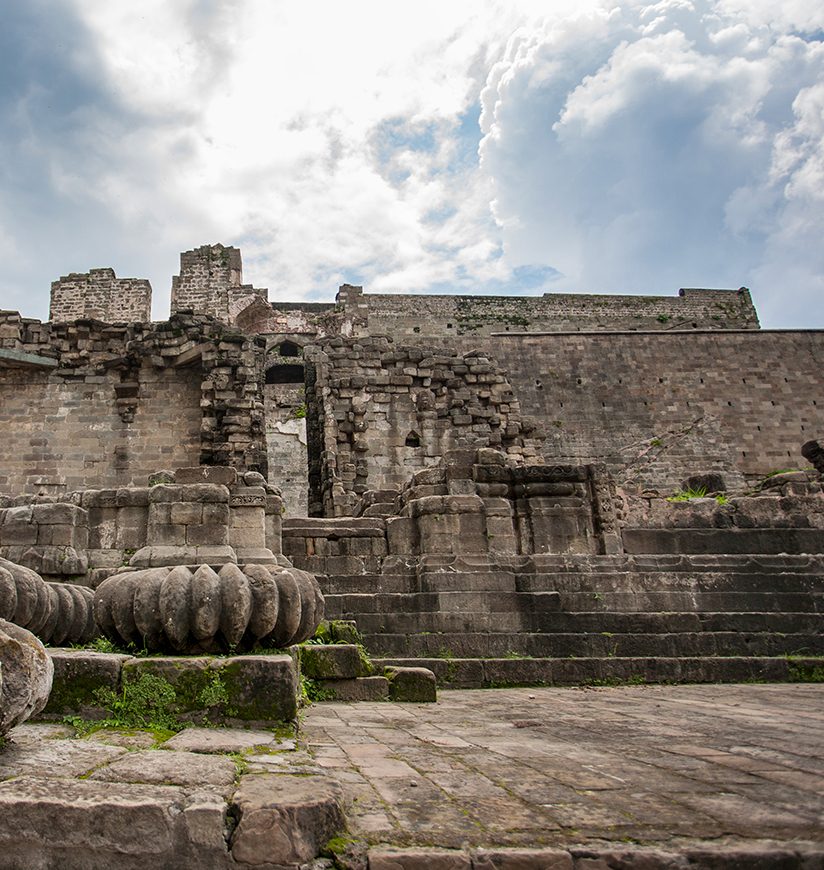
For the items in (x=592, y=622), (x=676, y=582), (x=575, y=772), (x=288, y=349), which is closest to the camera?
(x=575, y=772)

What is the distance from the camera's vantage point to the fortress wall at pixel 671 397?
24.6 meters

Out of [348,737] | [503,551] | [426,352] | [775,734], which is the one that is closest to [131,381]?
[426,352]

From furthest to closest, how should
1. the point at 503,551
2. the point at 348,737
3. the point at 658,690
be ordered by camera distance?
the point at 503,551
the point at 658,690
the point at 348,737

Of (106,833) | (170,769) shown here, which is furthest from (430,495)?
(106,833)

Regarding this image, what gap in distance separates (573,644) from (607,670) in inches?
19.3

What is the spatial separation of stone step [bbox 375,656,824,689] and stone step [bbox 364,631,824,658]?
0.23 meters

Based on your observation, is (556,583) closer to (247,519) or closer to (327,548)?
(327,548)

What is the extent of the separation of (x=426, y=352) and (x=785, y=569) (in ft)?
28.9

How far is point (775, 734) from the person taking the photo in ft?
11.2

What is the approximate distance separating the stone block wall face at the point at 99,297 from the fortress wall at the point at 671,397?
57.6 ft

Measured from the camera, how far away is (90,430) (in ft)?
46.5

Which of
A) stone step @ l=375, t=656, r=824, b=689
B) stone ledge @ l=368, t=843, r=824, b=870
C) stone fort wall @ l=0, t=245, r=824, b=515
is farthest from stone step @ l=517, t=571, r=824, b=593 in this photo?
stone fort wall @ l=0, t=245, r=824, b=515

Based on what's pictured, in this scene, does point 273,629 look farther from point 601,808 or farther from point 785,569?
point 785,569

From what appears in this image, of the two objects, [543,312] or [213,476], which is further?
[543,312]
